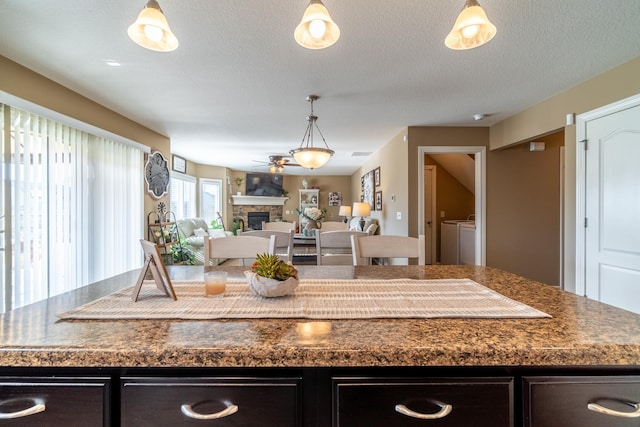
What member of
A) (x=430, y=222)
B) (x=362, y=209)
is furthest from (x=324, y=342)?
(x=430, y=222)

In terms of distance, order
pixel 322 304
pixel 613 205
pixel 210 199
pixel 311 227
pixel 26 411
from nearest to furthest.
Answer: pixel 26 411
pixel 322 304
pixel 613 205
pixel 311 227
pixel 210 199

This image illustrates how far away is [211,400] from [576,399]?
838mm

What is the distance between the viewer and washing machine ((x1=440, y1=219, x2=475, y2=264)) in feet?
17.9

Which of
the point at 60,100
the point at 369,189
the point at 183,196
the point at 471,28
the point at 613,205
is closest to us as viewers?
the point at 471,28

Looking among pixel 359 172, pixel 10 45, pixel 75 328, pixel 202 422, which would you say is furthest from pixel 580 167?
pixel 359 172

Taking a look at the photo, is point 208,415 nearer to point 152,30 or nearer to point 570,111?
point 152,30

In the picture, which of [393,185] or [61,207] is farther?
[393,185]

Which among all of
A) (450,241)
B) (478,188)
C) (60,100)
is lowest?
(450,241)

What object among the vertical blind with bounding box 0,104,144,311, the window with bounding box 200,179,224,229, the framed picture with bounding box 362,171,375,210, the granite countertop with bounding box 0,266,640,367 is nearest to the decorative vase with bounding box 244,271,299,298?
the granite countertop with bounding box 0,266,640,367

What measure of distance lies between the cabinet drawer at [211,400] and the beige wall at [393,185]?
3.58 meters

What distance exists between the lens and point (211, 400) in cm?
67

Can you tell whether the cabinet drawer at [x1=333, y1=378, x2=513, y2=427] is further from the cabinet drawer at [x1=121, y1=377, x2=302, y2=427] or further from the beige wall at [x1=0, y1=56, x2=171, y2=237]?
the beige wall at [x1=0, y1=56, x2=171, y2=237]

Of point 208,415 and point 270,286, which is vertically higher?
point 270,286

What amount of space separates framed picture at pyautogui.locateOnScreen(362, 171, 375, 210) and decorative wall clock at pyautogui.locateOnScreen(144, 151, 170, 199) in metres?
3.86
